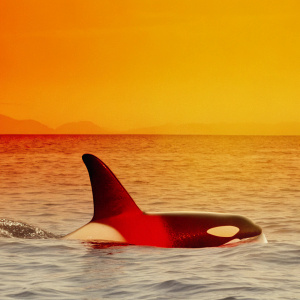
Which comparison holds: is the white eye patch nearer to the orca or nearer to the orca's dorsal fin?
the orca

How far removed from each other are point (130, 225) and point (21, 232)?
11.5ft

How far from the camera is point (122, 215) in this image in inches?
557

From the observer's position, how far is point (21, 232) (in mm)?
16391

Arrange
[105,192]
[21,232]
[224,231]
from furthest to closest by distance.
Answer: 1. [21,232]
2. [224,231]
3. [105,192]

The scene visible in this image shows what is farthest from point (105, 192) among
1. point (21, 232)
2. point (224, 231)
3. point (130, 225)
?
point (21, 232)

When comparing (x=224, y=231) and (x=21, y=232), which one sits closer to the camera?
(x=224, y=231)

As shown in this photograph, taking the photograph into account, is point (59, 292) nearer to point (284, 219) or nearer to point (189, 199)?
point (284, 219)

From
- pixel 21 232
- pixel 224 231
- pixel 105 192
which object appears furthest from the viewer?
pixel 21 232

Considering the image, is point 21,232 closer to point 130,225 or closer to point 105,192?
point 105,192

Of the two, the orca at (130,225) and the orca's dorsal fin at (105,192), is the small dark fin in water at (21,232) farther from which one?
the orca's dorsal fin at (105,192)

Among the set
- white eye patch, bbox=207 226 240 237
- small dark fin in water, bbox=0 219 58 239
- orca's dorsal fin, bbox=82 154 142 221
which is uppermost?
orca's dorsal fin, bbox=82 154 142 221

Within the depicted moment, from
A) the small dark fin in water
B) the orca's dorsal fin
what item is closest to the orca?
the orca's dorsal fin

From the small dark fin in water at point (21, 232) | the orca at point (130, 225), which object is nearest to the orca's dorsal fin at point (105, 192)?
the orca at point (130, 225)

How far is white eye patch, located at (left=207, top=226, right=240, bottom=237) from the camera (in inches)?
558
